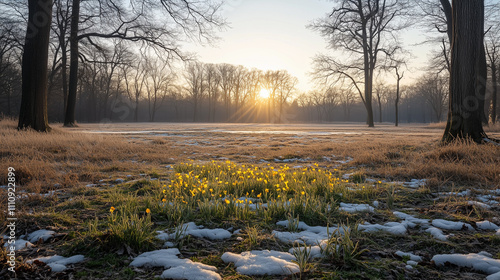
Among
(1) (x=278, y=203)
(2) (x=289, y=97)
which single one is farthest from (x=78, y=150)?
(2) (x=289, y=97)

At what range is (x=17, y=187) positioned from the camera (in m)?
3.97

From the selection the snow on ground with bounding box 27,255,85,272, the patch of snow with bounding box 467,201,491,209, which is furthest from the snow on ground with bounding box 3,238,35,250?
the patch of snow with bounding box 467,201,491,209

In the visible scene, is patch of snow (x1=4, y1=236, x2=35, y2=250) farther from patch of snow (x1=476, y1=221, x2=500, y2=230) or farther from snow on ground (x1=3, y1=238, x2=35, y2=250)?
patch of snow (x1=476, y1=221, x2=500, y2=230)

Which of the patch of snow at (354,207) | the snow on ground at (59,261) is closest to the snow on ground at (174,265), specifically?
the snow on ground at (59,261)

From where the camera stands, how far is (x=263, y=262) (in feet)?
6.44

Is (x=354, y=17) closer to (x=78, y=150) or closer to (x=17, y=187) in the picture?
(x=78, y=150)

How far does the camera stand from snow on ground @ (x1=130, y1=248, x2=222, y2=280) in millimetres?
1759

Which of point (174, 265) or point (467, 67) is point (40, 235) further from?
point (467, 67)

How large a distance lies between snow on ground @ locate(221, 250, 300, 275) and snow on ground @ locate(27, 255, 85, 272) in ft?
3.44

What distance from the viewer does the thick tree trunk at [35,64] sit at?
30.0ft

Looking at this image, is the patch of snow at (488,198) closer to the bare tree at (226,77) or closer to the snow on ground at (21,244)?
the snow on ground at (21,244)

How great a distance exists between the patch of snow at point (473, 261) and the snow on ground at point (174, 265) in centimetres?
165

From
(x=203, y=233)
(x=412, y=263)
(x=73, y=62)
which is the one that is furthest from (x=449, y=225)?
(x=73, y=62)

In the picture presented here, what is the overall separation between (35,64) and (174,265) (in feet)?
34.0
